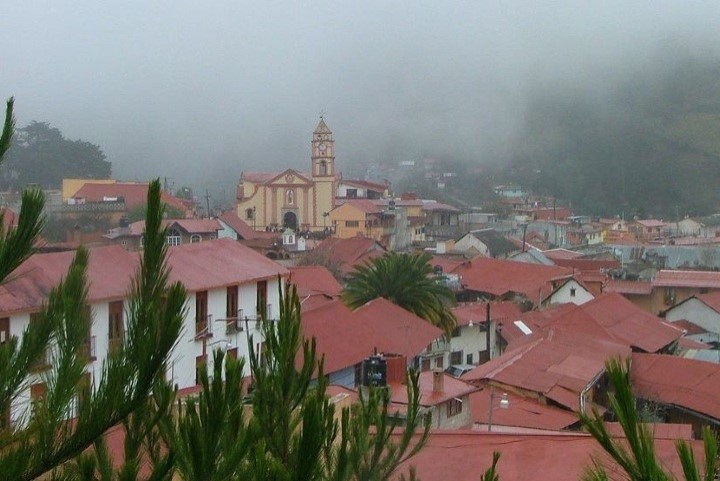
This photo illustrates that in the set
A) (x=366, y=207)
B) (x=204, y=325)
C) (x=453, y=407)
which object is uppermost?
(x=366, y=207)

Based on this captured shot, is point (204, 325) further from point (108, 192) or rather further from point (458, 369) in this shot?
point (108, 192)

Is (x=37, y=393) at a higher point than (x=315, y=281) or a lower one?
higher

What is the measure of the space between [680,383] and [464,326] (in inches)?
260

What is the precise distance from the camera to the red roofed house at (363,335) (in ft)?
49.1

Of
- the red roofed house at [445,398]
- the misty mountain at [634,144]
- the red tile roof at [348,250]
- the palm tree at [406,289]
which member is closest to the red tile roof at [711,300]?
the palm tree at [406,289]

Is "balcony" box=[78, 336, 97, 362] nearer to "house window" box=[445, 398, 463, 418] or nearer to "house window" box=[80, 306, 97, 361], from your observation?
"house window" box=[80, 306, 97, 361]

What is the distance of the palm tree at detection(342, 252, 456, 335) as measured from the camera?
20188mm

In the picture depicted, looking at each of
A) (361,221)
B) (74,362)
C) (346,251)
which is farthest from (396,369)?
(361,221)

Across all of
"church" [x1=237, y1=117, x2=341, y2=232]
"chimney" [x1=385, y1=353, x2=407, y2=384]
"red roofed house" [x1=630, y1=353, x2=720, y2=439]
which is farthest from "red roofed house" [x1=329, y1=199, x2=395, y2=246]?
"chimney" [x1=385, y1=353, x2=407, y2=384]

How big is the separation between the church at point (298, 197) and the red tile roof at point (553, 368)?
115 feet

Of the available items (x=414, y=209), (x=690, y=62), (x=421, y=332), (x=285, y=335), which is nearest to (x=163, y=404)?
(x=285, y=335)

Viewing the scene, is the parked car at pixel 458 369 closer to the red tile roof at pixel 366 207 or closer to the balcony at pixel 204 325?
the balcony at pixel 204 325

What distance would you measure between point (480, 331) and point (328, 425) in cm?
1868

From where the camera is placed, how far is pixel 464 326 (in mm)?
21125
